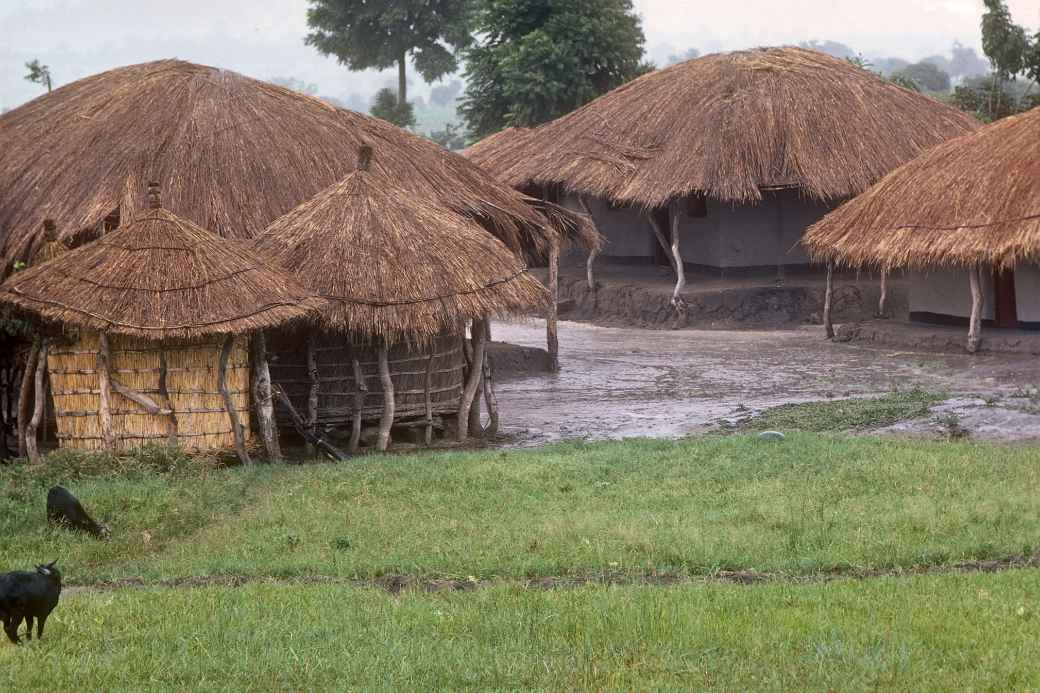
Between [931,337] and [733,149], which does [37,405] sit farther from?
[733,149]

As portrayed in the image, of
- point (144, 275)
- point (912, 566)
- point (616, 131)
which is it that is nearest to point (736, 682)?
point (912, 566)

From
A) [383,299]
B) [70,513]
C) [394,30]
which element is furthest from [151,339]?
[394,30]

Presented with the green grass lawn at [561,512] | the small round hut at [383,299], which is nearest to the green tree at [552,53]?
the small round hut at [383,299]

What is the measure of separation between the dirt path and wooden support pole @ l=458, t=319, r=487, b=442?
7215mm

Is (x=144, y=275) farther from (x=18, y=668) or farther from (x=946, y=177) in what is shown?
(x=946, y=177)

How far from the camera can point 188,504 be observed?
11.8 meters

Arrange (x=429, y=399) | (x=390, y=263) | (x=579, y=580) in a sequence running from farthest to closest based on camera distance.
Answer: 1. (x=429, y=399)
2. (x=390, y=263)
3. (x=579, y=580)

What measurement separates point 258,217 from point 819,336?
11.9 m

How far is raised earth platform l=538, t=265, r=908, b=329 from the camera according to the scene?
27297 mm

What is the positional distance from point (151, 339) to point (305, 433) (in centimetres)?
215

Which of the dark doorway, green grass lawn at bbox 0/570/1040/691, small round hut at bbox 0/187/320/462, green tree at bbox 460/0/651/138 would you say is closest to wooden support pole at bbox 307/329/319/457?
small round hut at bbox 0/187/320/462

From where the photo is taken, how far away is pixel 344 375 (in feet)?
52.9

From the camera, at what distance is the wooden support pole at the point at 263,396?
579 inches

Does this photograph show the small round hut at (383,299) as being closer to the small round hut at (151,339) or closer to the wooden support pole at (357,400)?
the wooden support pole at (357,400)
